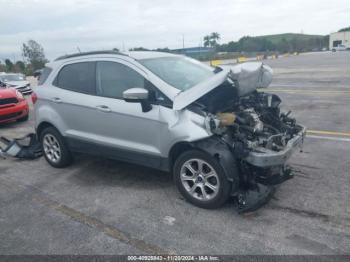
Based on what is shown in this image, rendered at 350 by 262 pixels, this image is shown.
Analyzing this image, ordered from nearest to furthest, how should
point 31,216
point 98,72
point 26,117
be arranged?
point 31,216
point 98,72
point 26,117

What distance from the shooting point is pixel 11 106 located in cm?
931

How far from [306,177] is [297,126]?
75 cm

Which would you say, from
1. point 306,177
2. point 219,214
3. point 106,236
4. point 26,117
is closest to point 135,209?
point 106,236

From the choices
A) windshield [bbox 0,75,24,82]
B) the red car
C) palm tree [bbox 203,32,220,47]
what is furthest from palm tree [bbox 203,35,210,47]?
the red car

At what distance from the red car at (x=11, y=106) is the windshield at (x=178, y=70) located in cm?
628

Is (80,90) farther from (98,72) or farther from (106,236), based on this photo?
(106,236)

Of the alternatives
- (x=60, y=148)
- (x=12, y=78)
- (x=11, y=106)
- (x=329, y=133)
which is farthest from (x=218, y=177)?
(x=12, y=78)

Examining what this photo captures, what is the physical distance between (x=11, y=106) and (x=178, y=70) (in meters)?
6.72

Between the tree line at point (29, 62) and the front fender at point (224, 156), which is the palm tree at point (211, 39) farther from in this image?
the front fender at point (224, 156)

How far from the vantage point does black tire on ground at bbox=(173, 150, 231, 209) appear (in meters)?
3.54

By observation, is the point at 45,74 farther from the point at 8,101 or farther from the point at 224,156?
the point at 8,101

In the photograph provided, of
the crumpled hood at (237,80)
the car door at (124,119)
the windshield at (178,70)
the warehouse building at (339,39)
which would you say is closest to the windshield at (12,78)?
the car door at (124,119)

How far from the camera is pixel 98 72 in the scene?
4.66m

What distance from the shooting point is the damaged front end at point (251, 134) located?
3.52 m
